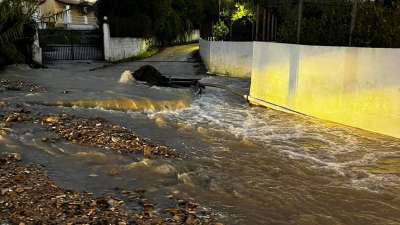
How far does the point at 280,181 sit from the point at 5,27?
5.90 meters

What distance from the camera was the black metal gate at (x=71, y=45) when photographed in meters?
27.1

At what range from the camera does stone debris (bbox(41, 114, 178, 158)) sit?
9.44 metres

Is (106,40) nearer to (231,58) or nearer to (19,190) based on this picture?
(231,58)

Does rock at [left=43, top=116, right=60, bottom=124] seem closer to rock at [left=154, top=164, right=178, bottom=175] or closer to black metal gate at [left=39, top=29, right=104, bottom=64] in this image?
rock at [left=154, top=164, right=178, bottom=175]

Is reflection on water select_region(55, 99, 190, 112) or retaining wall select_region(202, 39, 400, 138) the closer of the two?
retaining wall select_region(202, 39, 400, 138)

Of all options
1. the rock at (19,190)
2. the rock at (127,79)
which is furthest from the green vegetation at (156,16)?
the rock at (19,190)

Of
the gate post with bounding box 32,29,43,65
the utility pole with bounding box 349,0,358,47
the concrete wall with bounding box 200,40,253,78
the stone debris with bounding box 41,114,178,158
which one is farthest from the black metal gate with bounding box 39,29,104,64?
the utility pole with bounding box 349,0,358,47

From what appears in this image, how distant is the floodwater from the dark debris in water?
0.35 m

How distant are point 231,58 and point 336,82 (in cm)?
1113

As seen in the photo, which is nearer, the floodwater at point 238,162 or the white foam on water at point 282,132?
the floodwater at point 238,162

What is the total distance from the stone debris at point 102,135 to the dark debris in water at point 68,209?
2.32m

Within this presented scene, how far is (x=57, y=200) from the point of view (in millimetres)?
6348

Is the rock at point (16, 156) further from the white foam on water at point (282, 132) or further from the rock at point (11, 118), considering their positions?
the white foam on water at point (282, 132)

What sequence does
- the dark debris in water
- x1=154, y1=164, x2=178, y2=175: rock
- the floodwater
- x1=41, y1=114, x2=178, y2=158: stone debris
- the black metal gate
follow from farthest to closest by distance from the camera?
1. the black metal gate
2. x1=41, y1=114, x2=178, y2=158: stone debris
3. x1=154, y1=164, x2=178, y2=175: rock
4. the floodwater
5. the dark debris in water
